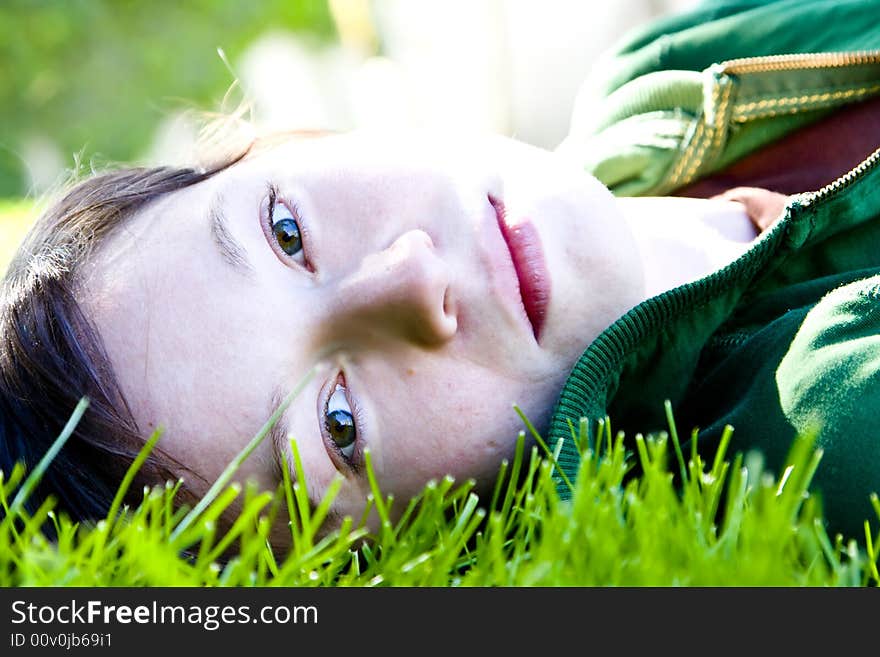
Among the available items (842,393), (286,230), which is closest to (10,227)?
(286,230)

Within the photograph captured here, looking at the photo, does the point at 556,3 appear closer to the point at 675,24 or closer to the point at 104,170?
the point at 675,24

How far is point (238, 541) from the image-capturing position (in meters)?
1.70

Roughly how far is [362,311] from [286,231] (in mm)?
211

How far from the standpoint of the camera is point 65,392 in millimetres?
1637

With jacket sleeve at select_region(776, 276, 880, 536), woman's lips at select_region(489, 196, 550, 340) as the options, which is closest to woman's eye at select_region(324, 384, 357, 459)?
woman's lips at select_region(489, 196, 550, 340)

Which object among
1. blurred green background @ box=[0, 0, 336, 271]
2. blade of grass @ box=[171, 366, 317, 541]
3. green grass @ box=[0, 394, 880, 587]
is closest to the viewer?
green grass @ box=[0, 394, 880, 587]

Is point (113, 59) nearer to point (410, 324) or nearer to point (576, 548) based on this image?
point (410, 324)

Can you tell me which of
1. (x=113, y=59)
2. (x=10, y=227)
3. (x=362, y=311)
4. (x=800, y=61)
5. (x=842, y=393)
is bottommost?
(x=10, y=227)

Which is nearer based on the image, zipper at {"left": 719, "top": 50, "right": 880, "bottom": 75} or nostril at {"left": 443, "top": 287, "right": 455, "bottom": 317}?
nostril at {"left": 443, "top": 287, "right": 455, "bottom": 317}

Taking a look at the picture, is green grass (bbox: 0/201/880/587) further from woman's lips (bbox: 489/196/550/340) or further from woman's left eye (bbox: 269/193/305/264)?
woman's left eye (bbox: 269/193/305/264)

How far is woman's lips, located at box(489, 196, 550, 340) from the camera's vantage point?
165 cm

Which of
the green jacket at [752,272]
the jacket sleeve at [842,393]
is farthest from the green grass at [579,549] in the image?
the green jacket at [752,272]

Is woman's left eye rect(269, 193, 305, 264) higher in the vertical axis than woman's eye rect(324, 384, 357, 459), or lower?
higher

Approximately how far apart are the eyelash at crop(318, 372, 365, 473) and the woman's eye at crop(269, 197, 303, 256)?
0.73 ft
